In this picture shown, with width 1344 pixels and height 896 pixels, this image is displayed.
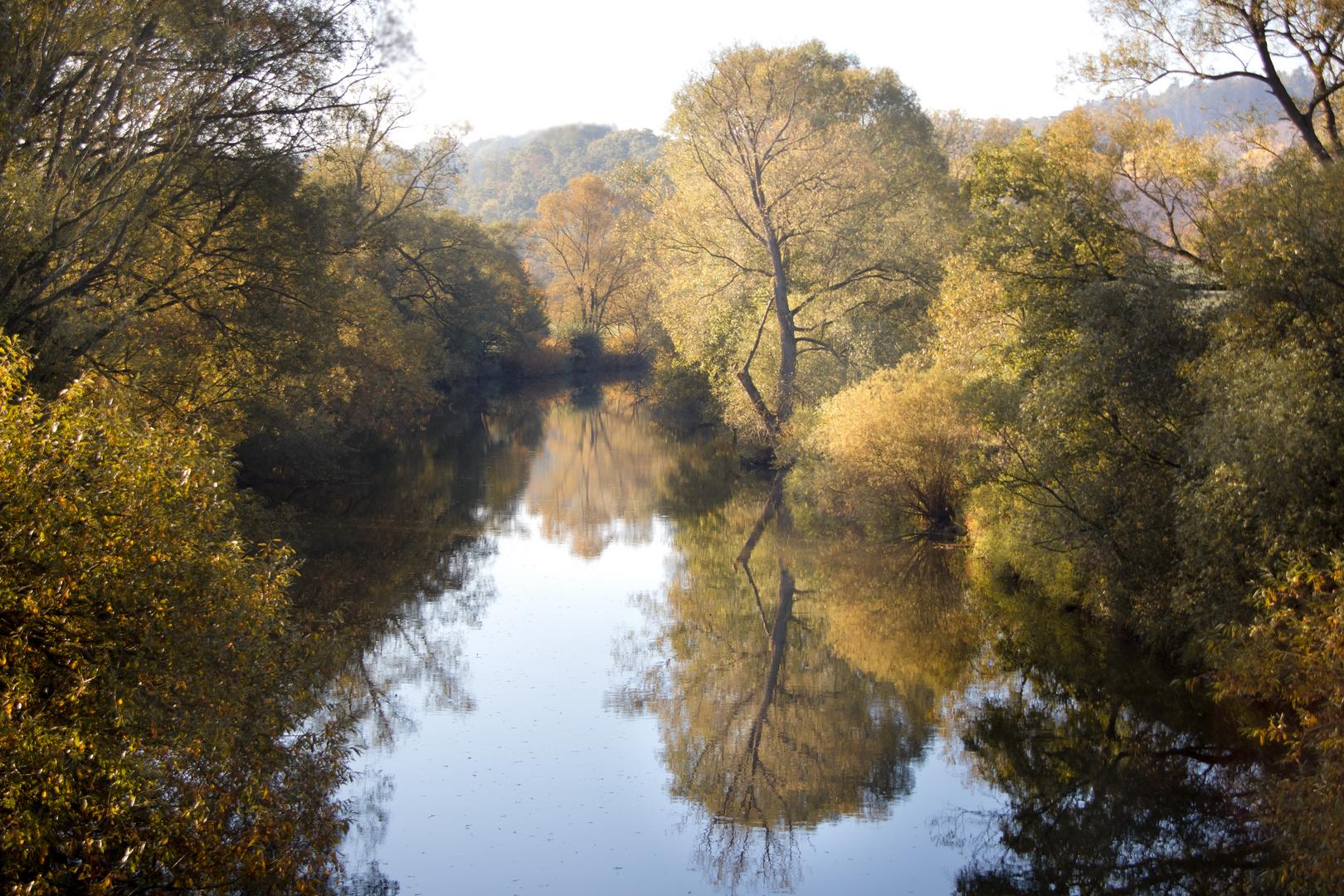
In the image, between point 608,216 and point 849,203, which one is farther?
point 608,216

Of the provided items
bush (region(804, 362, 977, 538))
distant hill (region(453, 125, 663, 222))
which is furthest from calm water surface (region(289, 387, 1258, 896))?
distant hill (region(453, 125, 663, 222))

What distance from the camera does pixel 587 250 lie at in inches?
2544

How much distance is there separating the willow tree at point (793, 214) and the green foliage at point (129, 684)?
2018 centimetres

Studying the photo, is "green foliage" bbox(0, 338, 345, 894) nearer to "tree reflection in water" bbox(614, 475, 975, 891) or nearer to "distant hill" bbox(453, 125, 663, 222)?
"tree reflection in water" bbox(614, 475, 975, 891)

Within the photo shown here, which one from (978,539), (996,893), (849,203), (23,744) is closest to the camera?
(23,744)

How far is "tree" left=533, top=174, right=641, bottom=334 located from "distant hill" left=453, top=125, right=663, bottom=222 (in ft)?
155

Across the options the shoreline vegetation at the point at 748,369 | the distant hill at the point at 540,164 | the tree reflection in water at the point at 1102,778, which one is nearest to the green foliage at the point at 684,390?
the shoreline vegetation at the point at 748,369

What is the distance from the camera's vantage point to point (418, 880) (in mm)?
7137

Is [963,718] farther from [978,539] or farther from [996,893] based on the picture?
[978,539]

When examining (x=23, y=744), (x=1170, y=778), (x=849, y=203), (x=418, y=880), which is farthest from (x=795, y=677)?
(x=849, y=203)

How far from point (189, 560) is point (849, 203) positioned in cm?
2174

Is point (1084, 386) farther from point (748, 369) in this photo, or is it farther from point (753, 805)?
point (748, 369)

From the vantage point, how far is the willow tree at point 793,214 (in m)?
24.7

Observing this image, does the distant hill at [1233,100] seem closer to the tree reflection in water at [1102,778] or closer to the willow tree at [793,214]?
the tree reflection in water at [1102,778]
